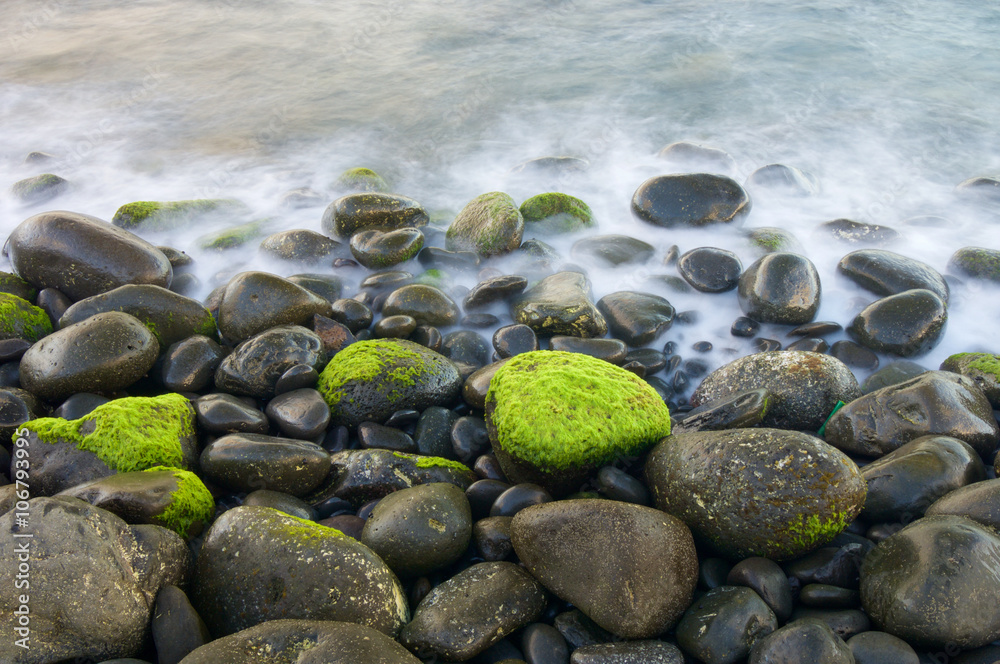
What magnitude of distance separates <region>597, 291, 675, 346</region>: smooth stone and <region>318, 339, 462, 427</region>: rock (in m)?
1.27

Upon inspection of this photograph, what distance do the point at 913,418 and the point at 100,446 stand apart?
4.03 metres

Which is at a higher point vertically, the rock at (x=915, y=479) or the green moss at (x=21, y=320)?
the green moss at (x=21, y=320)

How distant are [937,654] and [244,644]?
2.42m

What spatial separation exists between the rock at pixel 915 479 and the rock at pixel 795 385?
670mm

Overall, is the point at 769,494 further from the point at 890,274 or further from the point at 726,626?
the point at 890,274

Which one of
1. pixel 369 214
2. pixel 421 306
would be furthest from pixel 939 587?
pixel 369 214

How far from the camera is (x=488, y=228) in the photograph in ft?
17.7

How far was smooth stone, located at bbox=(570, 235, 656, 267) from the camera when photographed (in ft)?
17.6

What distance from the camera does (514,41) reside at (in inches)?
440

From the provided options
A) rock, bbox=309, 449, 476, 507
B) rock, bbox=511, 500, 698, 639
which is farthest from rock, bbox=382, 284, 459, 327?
rock, bbox=511, 500, 698, 639

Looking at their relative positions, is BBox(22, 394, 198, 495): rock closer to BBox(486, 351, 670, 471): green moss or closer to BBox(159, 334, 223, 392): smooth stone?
BBox(159, 334, 223, 392): smooth stone

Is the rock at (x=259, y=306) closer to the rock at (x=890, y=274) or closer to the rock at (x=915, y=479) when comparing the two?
the rock at (x=915, y=479)

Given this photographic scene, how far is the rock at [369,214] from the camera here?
5559 millimetres

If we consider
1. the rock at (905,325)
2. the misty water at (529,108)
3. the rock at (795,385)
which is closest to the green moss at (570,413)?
the rock at (795,385)
